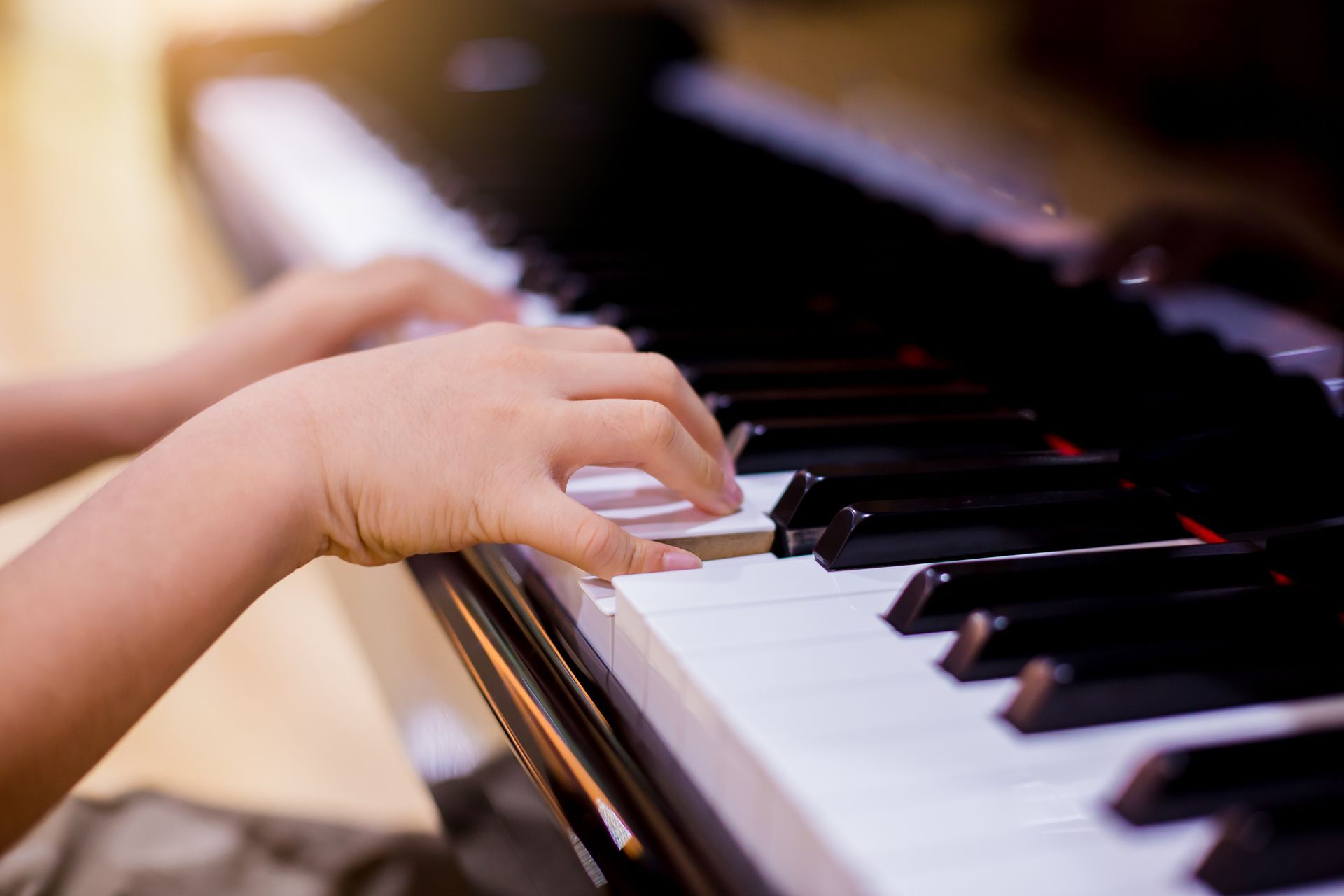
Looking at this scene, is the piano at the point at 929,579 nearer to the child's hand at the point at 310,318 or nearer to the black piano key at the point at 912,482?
the black piano key at the point at 912,482

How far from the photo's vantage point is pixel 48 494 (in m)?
2.07

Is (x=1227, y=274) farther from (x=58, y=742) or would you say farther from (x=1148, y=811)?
(x=58, y=742)

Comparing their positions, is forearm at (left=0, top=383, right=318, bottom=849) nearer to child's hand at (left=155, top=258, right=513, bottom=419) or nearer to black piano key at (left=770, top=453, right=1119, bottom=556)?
black piano key at (left=770, top=453, right=1119, bottom=556)

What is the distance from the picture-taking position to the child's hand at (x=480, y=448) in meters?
0.71

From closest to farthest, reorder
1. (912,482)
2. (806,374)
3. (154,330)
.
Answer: (912,482)
(806,374)
(154,330)

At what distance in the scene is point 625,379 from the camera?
79 centimetres

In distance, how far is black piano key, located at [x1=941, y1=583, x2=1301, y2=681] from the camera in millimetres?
583

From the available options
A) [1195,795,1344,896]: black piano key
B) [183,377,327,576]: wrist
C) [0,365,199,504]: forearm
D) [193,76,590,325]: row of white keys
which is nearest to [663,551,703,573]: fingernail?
[183,377,327,576]: wrist

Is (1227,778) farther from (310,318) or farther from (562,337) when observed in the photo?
(310,318)

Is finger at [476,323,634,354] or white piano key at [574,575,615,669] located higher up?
finger at [476,323,634,354]

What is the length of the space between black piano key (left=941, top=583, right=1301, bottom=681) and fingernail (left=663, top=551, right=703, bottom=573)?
0.56 ft

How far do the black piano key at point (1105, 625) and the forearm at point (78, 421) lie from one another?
2.92ft

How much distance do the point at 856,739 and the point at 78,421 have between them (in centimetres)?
90

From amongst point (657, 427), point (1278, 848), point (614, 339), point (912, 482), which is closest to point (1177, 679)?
point (1278, 848)
